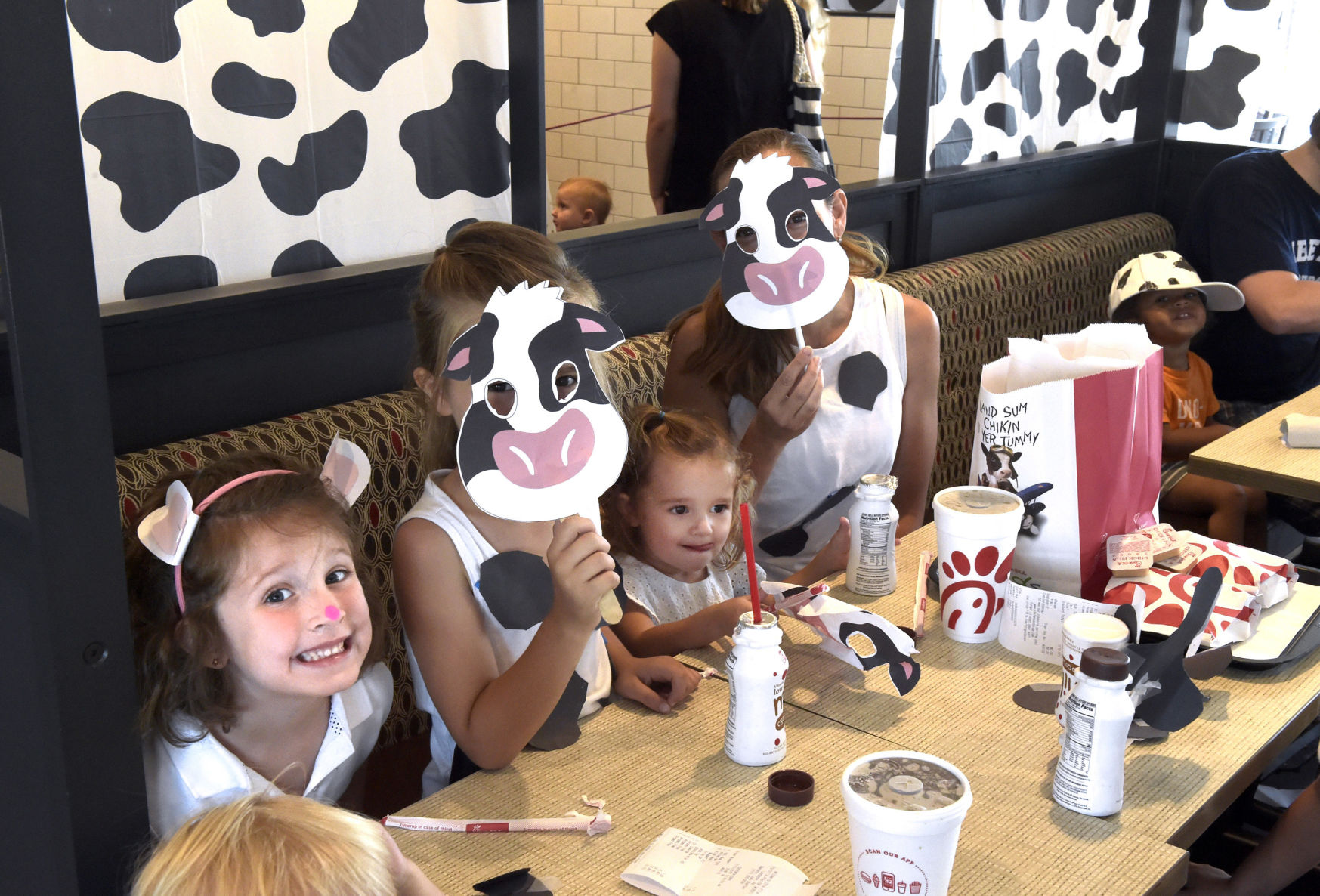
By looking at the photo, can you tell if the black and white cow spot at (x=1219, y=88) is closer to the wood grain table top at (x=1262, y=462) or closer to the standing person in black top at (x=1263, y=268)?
the standing person in black top at (x=1263, y=268)

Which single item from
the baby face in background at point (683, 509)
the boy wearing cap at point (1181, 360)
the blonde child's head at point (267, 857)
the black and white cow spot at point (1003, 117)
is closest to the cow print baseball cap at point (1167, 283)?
the boy wearing cap at point (1181, 360)

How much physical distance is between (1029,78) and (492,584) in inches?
126

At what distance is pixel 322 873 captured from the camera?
92 centimetres

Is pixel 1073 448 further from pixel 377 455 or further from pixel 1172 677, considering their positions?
pixel 377 455

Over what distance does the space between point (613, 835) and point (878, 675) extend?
0.45 metres

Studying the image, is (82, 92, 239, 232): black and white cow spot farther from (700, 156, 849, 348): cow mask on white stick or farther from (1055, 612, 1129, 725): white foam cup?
(1055, 612, 1129, 725): white foam cup

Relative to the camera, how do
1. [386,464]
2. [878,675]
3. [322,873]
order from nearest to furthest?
[322,873], [878,675], [386,464]

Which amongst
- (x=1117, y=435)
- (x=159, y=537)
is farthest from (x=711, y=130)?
(x=159, y=537)

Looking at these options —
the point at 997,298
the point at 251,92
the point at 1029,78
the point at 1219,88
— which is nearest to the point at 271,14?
the point at 251,92

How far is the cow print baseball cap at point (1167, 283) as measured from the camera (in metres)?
3.11

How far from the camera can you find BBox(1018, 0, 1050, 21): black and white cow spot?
3.82m

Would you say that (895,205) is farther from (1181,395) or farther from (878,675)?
(878,675)

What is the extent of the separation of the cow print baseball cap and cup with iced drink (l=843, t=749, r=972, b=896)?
2.46 metres

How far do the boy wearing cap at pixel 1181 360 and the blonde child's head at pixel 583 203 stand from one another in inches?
65.8
